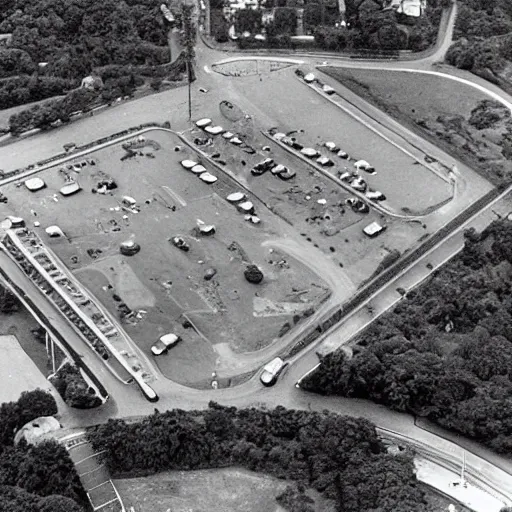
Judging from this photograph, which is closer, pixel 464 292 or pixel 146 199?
pixel 464 292

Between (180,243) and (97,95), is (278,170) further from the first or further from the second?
(97,95)

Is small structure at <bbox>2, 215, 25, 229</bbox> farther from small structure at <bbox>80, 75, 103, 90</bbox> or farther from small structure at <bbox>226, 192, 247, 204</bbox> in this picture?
small structure at <bbox>80, 75, 103, 90</bbox>

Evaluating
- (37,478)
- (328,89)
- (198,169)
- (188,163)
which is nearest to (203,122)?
(188,163)

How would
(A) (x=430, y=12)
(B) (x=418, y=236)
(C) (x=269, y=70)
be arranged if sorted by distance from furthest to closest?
(A) (x=430, y=12)
(C) (x=269, y=70)
(B) (x=418, y=236)

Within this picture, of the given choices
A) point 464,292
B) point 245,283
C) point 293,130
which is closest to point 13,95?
point 293,130

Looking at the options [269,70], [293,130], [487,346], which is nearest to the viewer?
[487,346]

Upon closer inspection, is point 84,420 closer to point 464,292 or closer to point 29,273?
point 29,273

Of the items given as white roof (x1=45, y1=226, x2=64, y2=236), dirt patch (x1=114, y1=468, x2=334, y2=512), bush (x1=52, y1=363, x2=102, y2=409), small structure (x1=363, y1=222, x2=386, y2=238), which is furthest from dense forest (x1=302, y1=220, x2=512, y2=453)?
white roof (x1=45, y1=226, x2=64, y2=236)

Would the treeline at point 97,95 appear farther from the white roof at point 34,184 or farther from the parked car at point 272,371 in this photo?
the parked car at point 272,371
